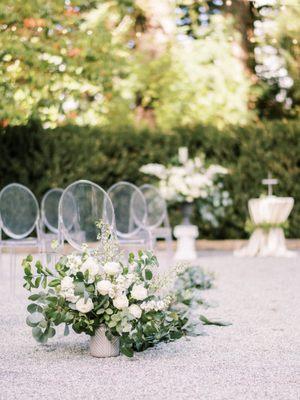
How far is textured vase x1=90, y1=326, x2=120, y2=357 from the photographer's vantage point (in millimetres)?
3971

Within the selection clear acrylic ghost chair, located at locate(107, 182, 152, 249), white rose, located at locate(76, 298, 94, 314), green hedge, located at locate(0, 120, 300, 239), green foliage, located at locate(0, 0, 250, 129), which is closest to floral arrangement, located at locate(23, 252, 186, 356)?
white rose, located at locate(76, 298, 94, 314)

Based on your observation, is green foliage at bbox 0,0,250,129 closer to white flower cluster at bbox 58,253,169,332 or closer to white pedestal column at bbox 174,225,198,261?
white pedestal column at bbox 174,225,198,261

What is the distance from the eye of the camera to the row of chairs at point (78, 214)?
5145 mm

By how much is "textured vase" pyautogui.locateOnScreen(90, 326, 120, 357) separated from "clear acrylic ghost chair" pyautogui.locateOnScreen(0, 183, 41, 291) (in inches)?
88.9

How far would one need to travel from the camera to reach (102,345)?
3.97 meters

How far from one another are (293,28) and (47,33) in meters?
8.09

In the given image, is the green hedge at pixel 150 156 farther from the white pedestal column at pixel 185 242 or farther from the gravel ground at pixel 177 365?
the gravel ground at pixel 177 365

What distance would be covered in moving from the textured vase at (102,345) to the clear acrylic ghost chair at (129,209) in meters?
2.88

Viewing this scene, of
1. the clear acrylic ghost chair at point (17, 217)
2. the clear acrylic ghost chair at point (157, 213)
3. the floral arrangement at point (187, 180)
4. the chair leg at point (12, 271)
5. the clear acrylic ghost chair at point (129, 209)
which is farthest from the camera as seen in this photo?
the floral arrangement at point (187, 180)

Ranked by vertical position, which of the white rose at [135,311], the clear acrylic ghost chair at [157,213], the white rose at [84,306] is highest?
the clear acrylic ghost chair at [157,213]

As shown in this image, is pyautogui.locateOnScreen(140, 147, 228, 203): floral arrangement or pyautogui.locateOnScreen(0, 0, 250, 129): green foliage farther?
pyautogui.locateOnScreen(0, 0, 250, 129): green foliage

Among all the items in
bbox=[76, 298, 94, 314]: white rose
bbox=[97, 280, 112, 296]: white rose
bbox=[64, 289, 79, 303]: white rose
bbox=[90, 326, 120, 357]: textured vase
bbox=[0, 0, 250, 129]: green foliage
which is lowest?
bbox=[90, 326, 120, 357]: textured vase

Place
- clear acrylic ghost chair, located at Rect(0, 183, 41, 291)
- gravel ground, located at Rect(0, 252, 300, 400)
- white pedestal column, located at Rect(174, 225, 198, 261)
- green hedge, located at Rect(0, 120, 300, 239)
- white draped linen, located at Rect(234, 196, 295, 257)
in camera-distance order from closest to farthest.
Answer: gravel ground, located at Rect(0, 252, 300, 400) → clear acrylic ghost chair, located at Rect(0, 183, 41, 291) → white pedestal column, located at Rect(174, 225, 198, 261) → white draped linen, located at Rect(234, 196, 295, 257) → green hedge, located at Rect(0, 120, 300, 239)

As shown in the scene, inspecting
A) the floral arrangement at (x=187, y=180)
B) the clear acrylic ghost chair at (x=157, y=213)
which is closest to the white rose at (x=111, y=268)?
the clear acrylic ghost chair at (x=157, y=213)
